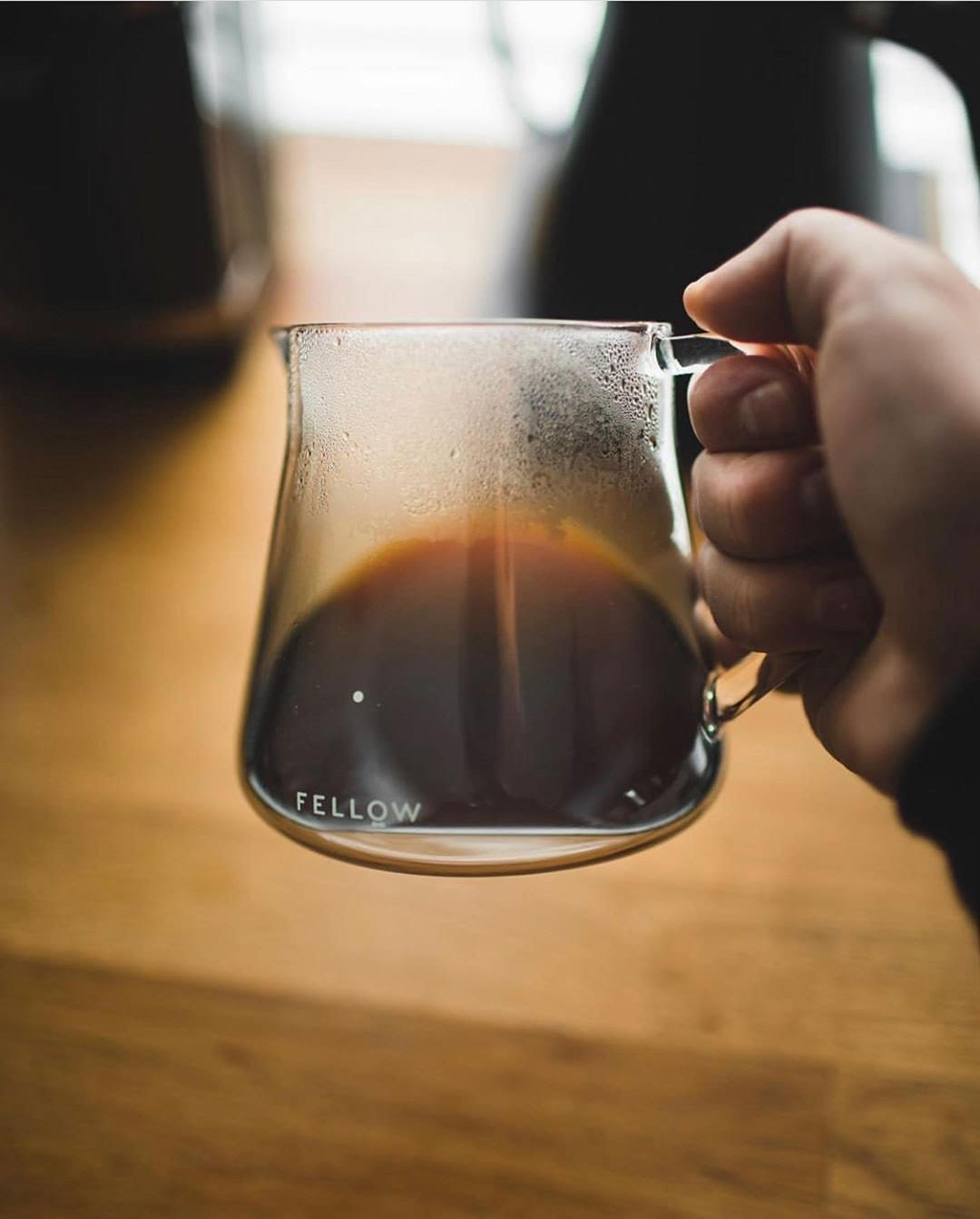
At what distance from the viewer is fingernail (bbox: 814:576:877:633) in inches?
11.9

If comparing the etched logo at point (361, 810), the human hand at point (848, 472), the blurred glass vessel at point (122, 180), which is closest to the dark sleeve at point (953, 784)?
the human hand at point (848, 472)

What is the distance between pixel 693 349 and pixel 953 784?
0.12 m

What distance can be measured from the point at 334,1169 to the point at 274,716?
0.14 metres

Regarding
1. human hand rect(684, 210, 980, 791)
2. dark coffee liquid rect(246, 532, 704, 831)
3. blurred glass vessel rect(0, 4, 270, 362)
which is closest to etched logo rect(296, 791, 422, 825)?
dark coffee liquid rect(246, 532, 704, 831)

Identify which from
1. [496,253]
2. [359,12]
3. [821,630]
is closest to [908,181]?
[496,253]

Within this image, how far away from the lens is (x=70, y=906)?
42 centimetres

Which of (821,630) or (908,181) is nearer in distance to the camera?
(821,630)

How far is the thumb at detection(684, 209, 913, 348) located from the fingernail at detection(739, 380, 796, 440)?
14 mm

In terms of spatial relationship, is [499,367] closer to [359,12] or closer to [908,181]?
[908,181]

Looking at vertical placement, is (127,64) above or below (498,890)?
above

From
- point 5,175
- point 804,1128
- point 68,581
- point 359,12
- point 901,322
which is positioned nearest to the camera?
point 901,322

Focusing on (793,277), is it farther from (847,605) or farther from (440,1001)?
(440,1001)

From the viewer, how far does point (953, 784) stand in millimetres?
263

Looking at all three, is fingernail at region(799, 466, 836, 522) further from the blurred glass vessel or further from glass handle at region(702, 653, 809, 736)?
the blurred glass vessel
